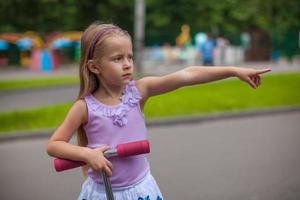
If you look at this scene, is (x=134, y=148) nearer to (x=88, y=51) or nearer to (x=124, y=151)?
(x=124, y=151)

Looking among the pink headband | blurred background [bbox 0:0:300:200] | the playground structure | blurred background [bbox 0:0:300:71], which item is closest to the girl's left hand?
the pink headband

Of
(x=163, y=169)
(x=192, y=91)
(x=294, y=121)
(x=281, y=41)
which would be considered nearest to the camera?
(x=163, y=169)

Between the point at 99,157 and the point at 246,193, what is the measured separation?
349cm

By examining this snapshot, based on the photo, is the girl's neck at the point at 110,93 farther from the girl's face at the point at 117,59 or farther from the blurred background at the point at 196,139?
the blurred background at the point at 196,139

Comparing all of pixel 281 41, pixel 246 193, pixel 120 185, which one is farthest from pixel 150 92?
pixel 281 41

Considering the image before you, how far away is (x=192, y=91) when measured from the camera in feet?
48.4

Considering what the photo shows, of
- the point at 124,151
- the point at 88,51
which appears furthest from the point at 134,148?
the point at 88,51

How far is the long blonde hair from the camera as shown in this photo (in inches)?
105

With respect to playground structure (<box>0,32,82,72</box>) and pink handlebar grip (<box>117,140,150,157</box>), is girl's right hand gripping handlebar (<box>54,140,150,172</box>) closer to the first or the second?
pink handlebar grip (<box>117,140,150,157</box>)

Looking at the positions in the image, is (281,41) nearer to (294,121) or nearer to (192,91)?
(192,91)

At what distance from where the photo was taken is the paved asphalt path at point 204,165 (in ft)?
19.2

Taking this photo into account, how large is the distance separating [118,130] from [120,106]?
0.11m

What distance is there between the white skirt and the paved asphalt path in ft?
9.38

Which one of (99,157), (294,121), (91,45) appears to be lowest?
(294,121)
